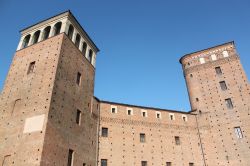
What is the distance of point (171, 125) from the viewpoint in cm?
2302

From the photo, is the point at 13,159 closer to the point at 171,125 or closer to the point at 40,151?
the point at 40,151

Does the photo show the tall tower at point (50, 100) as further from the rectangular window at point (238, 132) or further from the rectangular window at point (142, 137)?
the rectangular window at point (238, 132)

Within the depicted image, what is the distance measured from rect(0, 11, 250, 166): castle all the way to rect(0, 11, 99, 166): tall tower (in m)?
0.07

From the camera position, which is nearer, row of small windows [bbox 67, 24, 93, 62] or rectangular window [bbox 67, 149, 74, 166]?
rectangular window [bbox 67, 149, 74, 166]

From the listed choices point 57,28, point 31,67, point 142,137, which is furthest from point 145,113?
point 57,28

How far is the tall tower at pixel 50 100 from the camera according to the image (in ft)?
45.7

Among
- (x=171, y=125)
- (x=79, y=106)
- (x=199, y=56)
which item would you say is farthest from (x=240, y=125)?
(x=79, y=106)

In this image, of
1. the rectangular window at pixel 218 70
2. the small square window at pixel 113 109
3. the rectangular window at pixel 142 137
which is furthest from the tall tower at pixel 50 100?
the rectangular window at pixel 218 70

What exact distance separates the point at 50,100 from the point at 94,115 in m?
6.25

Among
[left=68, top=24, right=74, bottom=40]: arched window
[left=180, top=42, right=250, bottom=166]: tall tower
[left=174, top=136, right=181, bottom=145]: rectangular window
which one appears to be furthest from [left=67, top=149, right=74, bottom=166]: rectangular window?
[left=180, top=42, right=250, bottom=166]: tall tower

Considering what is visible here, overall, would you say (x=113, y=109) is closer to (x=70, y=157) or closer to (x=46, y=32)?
(x=70, y=157)

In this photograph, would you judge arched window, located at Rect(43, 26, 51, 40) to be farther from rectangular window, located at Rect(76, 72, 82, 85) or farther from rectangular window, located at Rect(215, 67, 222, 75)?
rectangular window, located at Rect(215, 67, 222, 75)

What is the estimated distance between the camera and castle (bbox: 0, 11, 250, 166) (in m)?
14.7

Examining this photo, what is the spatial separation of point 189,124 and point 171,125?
2105 millimetres
